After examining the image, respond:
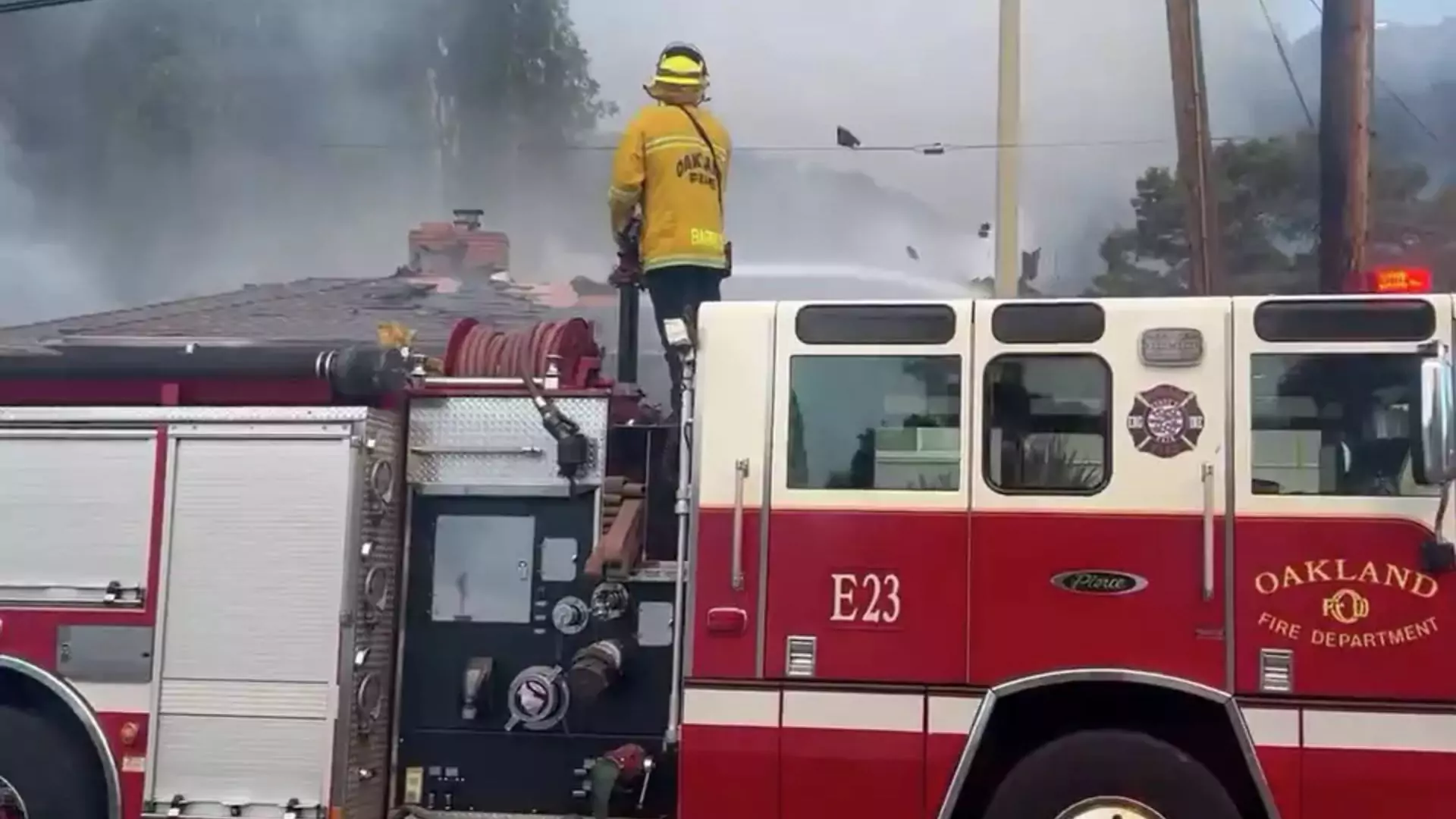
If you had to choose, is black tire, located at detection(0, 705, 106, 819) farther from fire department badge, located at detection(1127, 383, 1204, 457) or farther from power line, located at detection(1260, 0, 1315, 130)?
power line, located at detection(1260, 0, 1315, 130)

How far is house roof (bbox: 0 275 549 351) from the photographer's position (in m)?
12.2

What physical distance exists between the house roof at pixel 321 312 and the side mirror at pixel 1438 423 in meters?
7.99

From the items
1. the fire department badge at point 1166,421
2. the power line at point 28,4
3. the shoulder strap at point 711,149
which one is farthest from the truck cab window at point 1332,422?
the power line at point 28,4

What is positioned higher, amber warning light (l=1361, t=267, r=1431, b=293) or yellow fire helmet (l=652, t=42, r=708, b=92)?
yellow fire helmet (l=652, t=42, r=708, b=92)

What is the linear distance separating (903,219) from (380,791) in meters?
6.55

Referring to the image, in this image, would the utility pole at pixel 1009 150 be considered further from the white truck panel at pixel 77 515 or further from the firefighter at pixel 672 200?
the white truck panel at pixel 77 515

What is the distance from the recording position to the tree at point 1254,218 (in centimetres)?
1127

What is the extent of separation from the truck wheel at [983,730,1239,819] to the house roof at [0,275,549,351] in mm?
7214

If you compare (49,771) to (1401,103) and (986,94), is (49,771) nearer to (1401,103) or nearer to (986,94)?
(986,94)

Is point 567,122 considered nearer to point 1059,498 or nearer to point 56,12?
point 56,12

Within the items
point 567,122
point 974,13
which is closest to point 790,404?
point 974,13

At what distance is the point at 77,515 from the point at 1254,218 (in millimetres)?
8384

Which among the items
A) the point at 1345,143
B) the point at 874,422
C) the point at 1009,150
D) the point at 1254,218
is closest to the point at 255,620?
the point at 874,422

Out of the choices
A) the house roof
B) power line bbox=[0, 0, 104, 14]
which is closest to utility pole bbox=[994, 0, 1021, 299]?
the house roof
